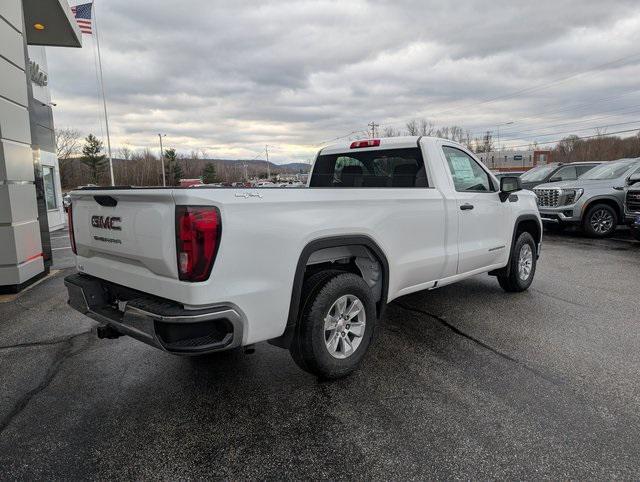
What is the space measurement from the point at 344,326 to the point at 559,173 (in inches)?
527

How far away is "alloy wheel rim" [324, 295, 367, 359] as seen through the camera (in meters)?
3.37

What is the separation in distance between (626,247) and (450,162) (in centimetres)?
740

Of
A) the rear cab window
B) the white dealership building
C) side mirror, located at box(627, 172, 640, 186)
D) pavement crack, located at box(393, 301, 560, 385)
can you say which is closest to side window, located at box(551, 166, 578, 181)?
side mirror, located at box(627, 172, 640, 186)

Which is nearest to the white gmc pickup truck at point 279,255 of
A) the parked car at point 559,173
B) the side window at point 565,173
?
the parked car at point 559,173

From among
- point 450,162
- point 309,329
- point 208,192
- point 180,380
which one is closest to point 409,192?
point 450,162

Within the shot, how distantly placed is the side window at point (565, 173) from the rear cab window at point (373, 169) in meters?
11.3

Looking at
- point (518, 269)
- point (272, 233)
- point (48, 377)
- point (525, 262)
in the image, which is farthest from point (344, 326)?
point (525, 262)

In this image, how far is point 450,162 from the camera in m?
4.74

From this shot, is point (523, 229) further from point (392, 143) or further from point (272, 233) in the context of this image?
point (272, 233)

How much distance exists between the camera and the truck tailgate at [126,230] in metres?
2.64

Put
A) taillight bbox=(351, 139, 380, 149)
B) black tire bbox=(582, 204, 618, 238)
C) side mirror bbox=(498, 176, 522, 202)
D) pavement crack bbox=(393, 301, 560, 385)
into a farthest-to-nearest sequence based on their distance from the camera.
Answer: black tire bbox=(582, 204, 618, 238), side mirror bbox=(498, 176, 522, 202), taillight bbox=(351, 139, 380, 149), pavement crack bbox=(393, 301, 560, 385)

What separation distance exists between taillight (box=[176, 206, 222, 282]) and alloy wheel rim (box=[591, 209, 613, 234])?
37.2 ft

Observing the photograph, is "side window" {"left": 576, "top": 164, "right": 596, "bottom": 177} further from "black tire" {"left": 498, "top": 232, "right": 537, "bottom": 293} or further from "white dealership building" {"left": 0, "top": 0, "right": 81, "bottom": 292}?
"white dealership building" {"left": 0, "top": 0, "right": 81, "bottom": 292}

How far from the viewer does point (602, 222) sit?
36.4 ft
